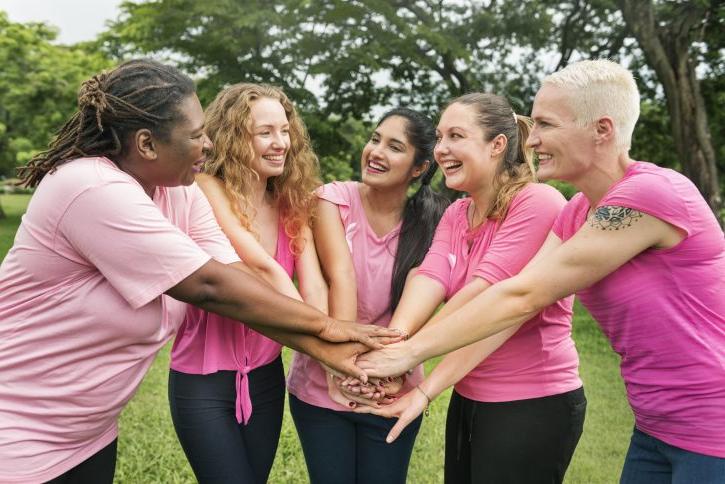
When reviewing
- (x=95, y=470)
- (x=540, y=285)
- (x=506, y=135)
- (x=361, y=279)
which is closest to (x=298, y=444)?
(x=361, y=279)

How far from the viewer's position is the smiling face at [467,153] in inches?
115

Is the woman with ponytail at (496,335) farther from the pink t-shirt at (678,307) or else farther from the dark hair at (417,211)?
the pink t-shirt at (678,307)

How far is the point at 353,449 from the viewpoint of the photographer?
3.09 metres

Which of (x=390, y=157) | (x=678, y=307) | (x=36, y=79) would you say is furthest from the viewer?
(x=36, y=79)

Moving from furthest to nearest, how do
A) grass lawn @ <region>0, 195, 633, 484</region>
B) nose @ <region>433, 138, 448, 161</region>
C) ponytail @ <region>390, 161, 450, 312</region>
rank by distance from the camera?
1. grass lawn @ <region>0, 195, 633, 484</region>
2. ponytail @ <region>390, 161, 450, 312</region>
3. nose @ <region>433, 138, 448, 161</region>

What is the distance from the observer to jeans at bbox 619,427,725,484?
2.15 m

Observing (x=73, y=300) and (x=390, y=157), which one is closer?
(x=73, y=300)

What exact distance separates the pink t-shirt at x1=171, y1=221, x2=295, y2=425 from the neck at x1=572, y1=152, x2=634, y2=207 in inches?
57.7

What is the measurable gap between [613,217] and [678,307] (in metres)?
0.34

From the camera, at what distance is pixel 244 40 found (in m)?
13.7

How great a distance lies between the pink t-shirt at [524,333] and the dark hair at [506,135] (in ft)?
0.33

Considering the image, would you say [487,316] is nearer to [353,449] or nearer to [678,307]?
[678,307]

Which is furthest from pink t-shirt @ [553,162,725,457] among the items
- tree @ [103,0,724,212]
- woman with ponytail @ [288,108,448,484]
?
tree @ [103,0,724,212]

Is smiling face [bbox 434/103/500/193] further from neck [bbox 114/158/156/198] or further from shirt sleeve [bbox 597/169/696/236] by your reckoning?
neck [bbox 114/158/156/198]
